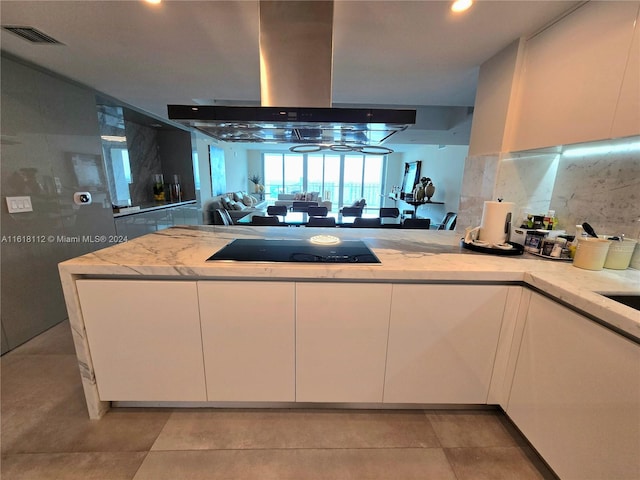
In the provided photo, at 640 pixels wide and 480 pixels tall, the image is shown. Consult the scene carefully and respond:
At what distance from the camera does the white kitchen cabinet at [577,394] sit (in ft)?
2.82

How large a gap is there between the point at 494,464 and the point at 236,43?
9.56 ft

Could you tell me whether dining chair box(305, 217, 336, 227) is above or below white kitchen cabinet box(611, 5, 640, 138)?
below

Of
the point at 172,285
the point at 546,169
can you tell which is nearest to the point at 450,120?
the point at 546,169

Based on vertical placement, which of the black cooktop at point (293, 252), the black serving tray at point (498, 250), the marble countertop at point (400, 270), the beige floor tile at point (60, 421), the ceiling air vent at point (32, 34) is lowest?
the beige floor tile at point (60, 421)

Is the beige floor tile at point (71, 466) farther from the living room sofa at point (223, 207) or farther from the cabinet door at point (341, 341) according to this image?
the living room sofa at point (223, 207)

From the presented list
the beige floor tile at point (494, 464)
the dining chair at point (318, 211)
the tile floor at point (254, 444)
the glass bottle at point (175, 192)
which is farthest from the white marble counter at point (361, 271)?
the glass bottle at point (175, 192)

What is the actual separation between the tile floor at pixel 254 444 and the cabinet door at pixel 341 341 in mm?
191

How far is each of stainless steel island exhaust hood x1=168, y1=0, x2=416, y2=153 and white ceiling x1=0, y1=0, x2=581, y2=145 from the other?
136 millimetres

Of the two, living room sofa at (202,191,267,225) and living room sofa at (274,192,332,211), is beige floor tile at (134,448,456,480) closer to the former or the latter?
living room sofa at (202,191,267,225)

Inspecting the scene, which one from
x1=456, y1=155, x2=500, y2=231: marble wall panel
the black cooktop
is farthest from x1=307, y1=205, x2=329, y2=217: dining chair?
the black cooktop

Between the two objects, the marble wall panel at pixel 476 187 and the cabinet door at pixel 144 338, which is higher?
the marble wall panel at pixel 476 187

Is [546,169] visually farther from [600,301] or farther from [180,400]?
[180,400]

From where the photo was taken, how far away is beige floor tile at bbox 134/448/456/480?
1.19 metres

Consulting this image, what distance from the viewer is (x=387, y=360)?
1.38 metres
